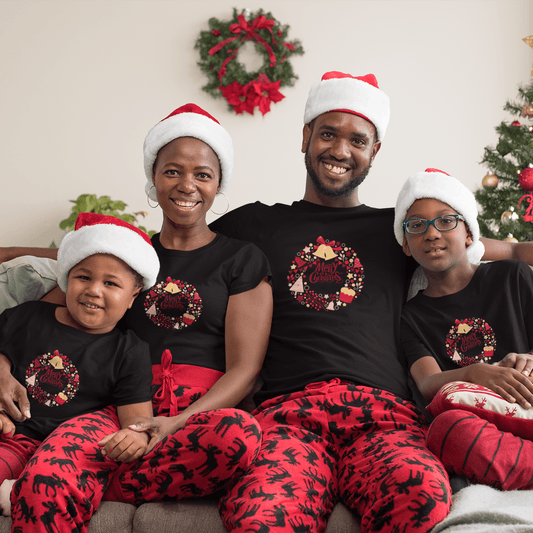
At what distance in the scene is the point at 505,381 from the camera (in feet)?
3.78

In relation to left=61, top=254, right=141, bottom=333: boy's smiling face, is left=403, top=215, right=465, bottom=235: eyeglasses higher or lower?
higher

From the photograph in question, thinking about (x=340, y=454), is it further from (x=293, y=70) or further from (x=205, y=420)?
(x=293, y=70)

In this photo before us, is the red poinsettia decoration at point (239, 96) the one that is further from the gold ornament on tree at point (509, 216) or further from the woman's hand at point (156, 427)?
the woman's hand at point (156, 427)

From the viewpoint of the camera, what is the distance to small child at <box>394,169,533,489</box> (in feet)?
3.90

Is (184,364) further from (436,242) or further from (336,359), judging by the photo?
(436,242)

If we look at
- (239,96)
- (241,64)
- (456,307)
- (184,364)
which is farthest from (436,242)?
(241,64)

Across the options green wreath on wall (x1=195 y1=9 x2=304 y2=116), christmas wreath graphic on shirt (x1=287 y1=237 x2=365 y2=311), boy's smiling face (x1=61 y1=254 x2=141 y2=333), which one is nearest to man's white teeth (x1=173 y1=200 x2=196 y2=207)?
boy's smiling face (x1=61 y1=254 x2=141 y2=333)

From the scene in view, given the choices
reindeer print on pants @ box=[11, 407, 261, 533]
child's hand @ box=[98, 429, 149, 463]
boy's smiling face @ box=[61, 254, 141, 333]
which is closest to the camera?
reindeer print on pants @ box=[11, 407, 261, 533]

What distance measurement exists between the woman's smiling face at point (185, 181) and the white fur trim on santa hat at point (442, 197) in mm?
566

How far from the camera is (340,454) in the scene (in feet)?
4.07

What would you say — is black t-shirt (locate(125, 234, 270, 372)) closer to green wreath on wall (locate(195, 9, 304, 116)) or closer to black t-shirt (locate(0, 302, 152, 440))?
black t-shirt (locate(0, 302, 152, 440))

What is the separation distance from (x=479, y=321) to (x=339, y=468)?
545 millimetres

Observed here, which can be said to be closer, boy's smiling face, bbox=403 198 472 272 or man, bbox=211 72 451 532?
man, bbox=211 72 451 532

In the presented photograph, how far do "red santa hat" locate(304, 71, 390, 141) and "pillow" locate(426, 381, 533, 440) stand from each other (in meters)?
0.93
